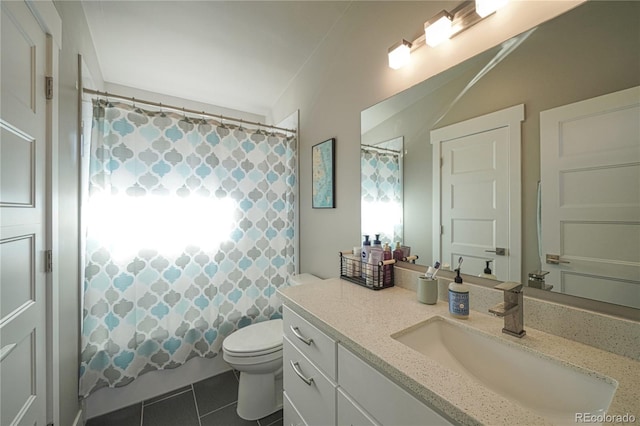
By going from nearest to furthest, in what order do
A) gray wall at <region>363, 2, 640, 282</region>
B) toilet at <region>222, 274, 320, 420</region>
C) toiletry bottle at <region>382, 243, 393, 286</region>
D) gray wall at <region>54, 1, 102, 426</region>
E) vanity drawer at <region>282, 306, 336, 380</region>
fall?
1. gray wall at <region>363, 2, 640, 282</region>
2. vanity drawer at <region>282, 306, 336, 380</region>
3. gray wall at <region>54, 1, 102, 426</region>
4. toiletry bottle at <region>382, 243, 393, 286</region>
5. toilet at <region>222, 274, 320, 420</region>

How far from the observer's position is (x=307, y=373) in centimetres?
104

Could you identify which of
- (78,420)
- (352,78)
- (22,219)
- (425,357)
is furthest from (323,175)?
(78,420)

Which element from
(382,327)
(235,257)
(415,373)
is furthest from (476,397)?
(235,257)

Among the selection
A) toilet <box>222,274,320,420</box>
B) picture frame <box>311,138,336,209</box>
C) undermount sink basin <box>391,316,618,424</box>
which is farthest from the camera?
picture frame <box>311,138,336,209</box>

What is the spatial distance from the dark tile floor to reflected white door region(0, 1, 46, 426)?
730mm

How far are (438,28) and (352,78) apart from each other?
65 centimetres

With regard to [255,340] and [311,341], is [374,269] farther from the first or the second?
[255,340]

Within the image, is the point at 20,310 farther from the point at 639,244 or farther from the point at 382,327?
the point at 639,244

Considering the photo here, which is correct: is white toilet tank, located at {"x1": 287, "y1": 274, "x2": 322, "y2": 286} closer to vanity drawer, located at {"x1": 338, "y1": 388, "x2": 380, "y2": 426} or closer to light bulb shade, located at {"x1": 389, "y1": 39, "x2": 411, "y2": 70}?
vanity drawer, located at {"x1": 338, "y1": 388, "x2": 380, "y2": 426}

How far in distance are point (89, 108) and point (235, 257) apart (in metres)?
1.38

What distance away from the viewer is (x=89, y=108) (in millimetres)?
1596

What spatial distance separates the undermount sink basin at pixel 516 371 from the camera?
24.5 inches

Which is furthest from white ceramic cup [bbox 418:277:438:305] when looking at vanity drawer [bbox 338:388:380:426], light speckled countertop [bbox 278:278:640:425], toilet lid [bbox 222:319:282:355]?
toilet lid [bbox 222:319:282:355]

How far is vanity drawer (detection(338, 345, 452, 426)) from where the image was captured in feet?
1.99
